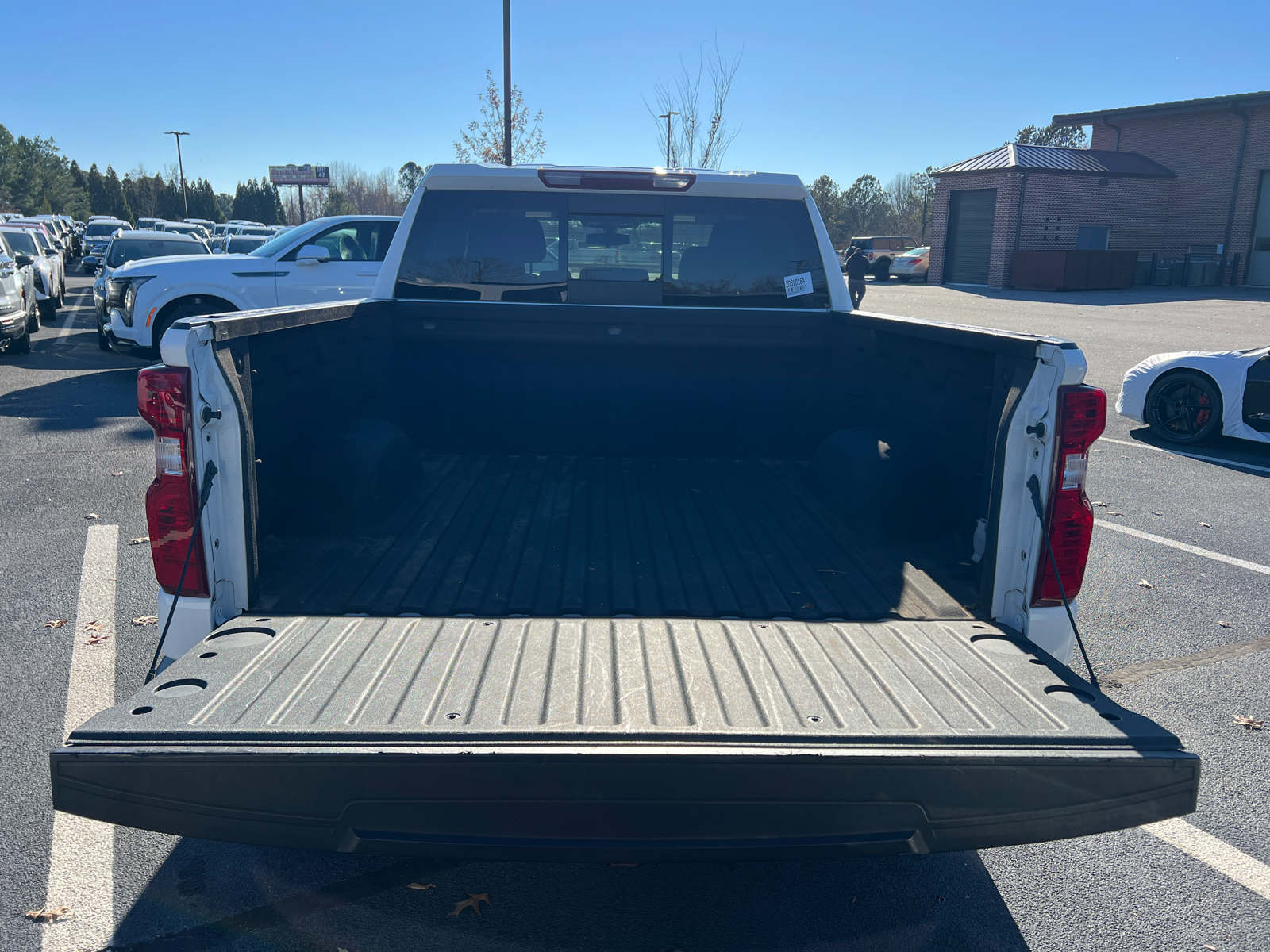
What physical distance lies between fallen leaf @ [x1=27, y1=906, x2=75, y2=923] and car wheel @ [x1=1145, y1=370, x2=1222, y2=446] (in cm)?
1022

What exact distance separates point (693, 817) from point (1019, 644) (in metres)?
1.22

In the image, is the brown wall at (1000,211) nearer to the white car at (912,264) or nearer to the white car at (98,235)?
the white car at (912,264)

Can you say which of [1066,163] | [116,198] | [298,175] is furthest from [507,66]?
[116,198]

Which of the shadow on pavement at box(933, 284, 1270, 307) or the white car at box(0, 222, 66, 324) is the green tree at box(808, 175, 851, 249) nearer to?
the shadow on pavement at box(933, 284, 1270, 307)

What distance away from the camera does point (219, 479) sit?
8.79 ft

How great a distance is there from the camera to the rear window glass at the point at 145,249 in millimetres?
16266

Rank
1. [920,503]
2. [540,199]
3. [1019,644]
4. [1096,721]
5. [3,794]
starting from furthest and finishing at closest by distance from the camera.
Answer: [540,199] → [920,503] → [3,794] → [1019,644] → [1096,721]

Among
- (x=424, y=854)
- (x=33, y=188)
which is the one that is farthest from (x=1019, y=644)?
(x=33, y=188)

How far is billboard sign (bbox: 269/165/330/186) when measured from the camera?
70.9 meters

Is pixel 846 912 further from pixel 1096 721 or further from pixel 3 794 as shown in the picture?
pixel 3 794

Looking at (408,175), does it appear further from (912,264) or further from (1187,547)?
(1187,547)

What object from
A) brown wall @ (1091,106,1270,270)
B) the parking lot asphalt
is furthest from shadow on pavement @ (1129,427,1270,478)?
brown wall @ (1091,106,1270,270)

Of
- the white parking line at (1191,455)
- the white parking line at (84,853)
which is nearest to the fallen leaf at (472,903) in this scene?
the white parking line at (84,853)

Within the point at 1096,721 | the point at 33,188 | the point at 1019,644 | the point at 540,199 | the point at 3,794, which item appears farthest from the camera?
the point at 33,188
